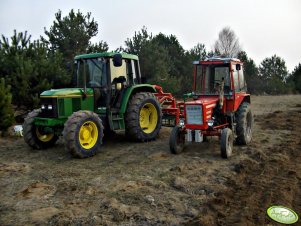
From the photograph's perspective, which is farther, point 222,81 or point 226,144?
point 222,81

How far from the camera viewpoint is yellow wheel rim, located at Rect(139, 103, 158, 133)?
28.2ft

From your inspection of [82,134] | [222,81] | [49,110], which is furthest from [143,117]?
[49,110]

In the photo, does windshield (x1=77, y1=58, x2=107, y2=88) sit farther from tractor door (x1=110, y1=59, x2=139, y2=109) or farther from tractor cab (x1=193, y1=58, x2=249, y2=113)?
tractor cab (x1=193, y1=58, x2=249, y2=113)

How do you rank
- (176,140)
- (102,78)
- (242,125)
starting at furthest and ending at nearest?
(102,78), (242,125), (176,140)

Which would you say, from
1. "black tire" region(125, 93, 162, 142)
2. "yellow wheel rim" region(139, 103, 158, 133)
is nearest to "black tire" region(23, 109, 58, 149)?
"black tire" region(125, 93, 162, 142)

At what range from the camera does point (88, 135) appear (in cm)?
686

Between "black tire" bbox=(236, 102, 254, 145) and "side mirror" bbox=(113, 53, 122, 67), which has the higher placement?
"side mirror" bbox=(113, 53, 122, 67)

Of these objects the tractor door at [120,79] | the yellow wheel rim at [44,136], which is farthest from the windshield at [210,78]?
the yellow wheel rim at [44,136]

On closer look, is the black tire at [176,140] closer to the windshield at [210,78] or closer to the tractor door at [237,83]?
the windshield at [210,78]

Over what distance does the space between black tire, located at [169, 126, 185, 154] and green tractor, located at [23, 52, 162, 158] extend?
1.21m

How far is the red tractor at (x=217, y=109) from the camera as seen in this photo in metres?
6.87

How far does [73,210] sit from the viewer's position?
415cm

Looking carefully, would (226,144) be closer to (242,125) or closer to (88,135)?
(242,125)

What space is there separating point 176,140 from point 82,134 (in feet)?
6.58
